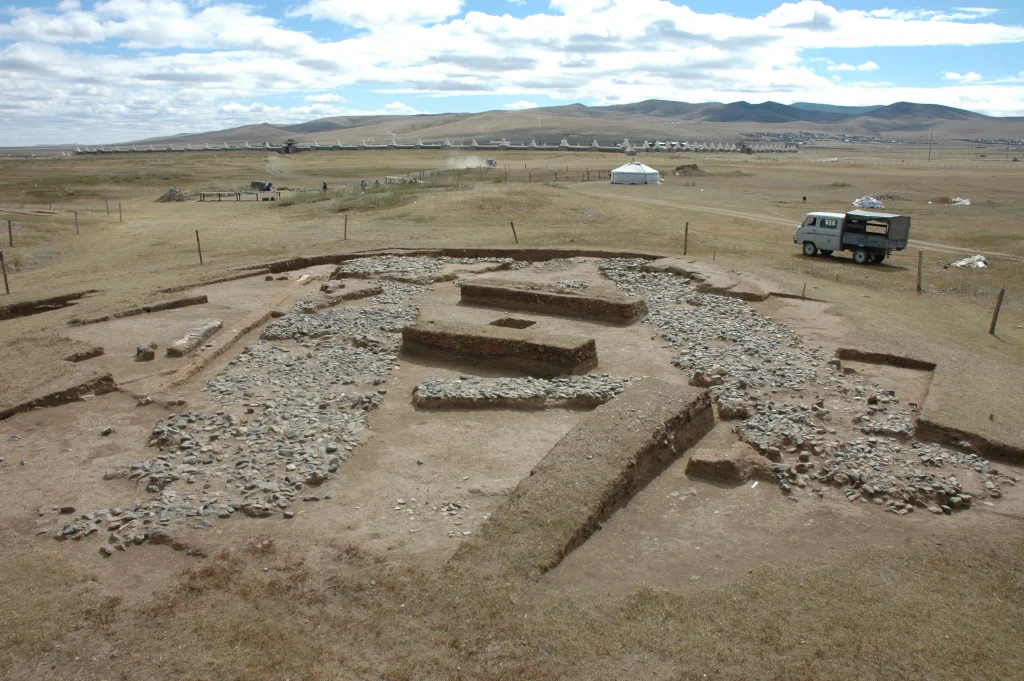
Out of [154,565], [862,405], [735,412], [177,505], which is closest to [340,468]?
[177,505]

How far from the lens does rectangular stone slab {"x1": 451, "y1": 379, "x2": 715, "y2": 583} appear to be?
602 centimetres

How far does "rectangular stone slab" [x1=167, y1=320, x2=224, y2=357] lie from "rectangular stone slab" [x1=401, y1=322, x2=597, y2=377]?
3643mm

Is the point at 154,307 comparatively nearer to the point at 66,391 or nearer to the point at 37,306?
the point at 37,306

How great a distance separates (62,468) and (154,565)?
9.08ft

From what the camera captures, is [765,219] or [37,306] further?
[765,219]

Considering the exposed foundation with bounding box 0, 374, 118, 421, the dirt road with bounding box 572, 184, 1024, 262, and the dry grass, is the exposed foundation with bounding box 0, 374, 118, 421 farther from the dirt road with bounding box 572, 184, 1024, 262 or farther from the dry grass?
the dirt road with bounding box 572, 184, 1024, 262

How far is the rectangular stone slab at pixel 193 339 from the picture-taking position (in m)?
12.2

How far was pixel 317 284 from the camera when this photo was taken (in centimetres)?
1803

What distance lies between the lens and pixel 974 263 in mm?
22250

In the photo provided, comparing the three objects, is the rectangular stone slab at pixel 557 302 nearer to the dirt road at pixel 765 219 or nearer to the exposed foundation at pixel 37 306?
the exposed foundation at pixel 37 306

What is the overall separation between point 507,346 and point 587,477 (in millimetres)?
4959

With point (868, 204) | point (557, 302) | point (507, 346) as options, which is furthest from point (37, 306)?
point (868, 204)

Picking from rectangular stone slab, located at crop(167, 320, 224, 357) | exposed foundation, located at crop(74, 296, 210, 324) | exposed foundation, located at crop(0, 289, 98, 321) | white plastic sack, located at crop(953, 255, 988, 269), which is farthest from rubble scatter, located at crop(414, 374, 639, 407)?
white plastic sack, located at crop(953, 255, 988, 269)

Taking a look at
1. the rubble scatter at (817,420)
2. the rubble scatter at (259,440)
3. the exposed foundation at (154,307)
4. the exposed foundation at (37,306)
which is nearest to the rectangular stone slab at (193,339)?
the rubble scatter at (259,440)
